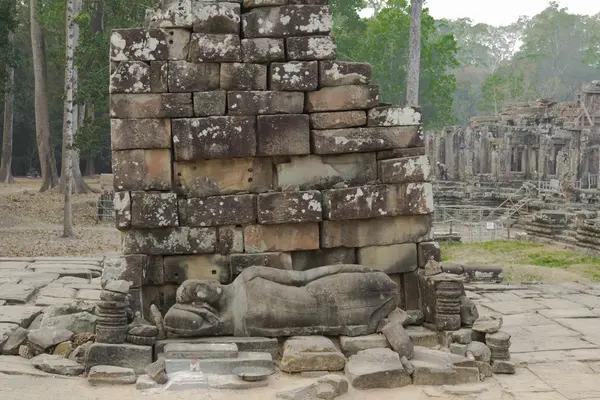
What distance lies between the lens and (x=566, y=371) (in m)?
7.24

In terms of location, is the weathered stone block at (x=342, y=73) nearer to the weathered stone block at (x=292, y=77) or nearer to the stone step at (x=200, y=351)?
the weathered stone block at (x=292, y=77)

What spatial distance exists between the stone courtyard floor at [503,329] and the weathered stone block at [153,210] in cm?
184

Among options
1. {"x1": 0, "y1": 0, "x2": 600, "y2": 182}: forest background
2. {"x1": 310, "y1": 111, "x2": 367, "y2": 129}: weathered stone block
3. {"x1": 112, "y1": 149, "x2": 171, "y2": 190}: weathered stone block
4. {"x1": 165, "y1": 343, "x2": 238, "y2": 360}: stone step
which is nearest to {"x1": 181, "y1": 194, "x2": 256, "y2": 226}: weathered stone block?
{"x1": 112, "y1": 149, "x2": 171, "y2": 190}: weathered stone block

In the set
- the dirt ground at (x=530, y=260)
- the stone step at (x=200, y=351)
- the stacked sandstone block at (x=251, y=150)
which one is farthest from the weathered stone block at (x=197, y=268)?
the dirt ground at (x=530, y=260)

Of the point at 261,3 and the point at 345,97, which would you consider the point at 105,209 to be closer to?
the point at 261,3

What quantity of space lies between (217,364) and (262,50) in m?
3.45

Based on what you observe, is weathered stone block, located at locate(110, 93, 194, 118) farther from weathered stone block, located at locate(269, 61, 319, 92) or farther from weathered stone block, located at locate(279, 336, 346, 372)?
weathered stone block, located at locate(279, 336, 346, 372)

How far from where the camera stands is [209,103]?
778cm

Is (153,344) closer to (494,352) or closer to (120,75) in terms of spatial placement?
(120,75)

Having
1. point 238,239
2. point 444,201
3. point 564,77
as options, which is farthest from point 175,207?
point 564,77

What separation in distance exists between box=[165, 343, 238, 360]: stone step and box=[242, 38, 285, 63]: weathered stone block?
3.15 metres

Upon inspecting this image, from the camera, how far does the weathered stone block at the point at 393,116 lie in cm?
802

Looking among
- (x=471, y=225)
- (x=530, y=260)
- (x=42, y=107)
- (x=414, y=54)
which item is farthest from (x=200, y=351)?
(x=42, y=107)

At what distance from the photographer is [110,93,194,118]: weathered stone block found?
7637 mm
